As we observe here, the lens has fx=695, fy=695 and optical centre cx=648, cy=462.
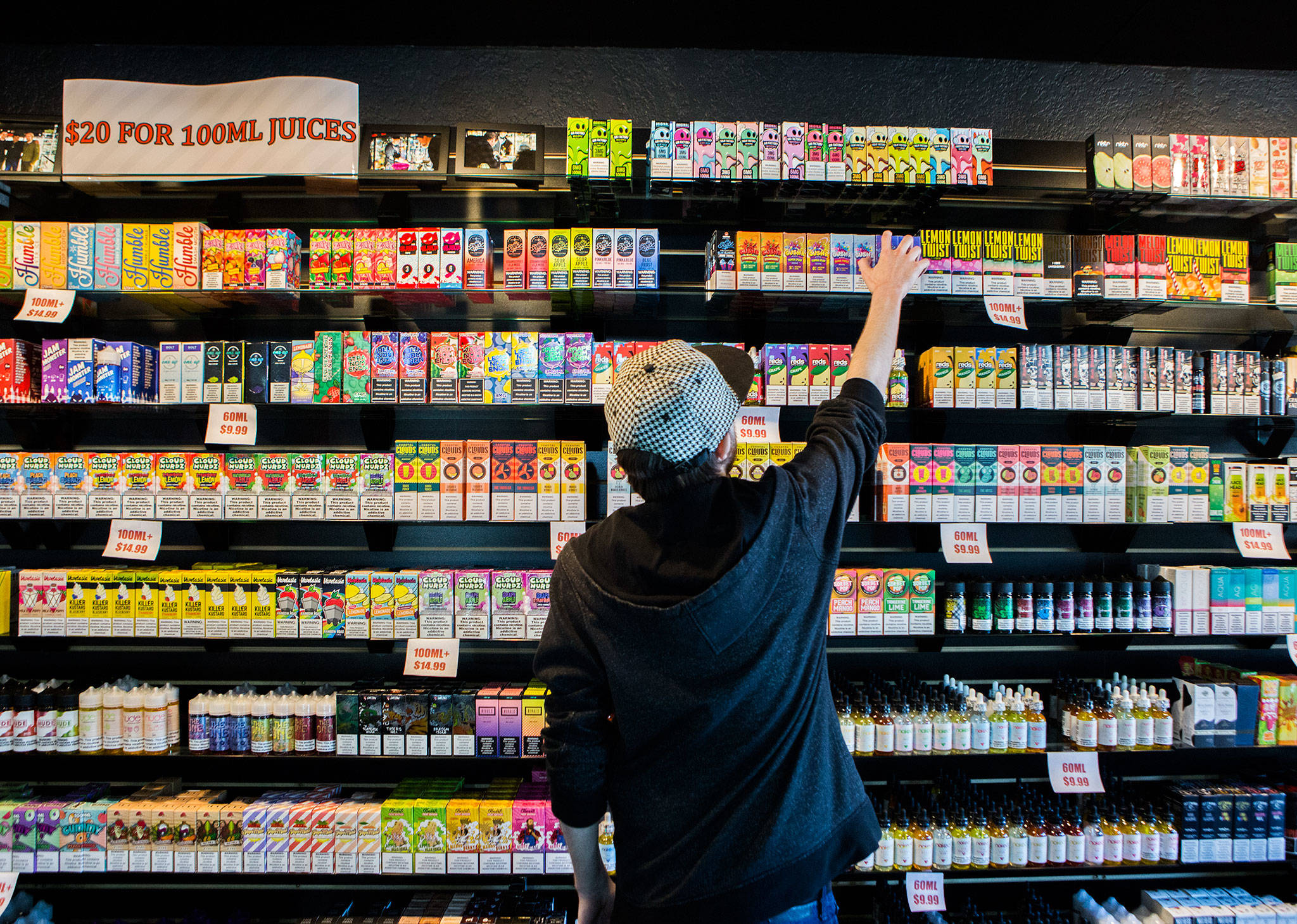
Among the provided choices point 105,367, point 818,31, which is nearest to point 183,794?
point 105,367

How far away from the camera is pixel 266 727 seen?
108 inches

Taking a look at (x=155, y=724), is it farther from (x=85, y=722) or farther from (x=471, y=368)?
(x=471, y=368)

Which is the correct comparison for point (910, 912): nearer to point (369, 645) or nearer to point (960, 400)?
point (960, 400)

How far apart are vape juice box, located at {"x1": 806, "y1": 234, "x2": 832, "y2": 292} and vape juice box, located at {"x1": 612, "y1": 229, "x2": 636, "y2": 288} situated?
0.70 metres

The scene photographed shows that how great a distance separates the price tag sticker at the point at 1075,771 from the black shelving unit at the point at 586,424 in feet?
1.25

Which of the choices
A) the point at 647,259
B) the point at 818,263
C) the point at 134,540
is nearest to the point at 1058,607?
the point at 818,263

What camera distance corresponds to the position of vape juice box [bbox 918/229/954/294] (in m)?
2.80

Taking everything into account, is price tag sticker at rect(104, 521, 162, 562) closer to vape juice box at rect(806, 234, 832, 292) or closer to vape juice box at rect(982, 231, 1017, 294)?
vape juice box at rect(806, 234, 832, 292)

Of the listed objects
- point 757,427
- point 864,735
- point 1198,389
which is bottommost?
point 864,735

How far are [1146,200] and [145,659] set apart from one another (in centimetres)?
485

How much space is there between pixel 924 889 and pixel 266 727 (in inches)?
104

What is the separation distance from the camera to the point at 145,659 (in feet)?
10.4

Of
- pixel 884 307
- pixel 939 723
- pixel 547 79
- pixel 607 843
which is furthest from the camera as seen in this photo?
pixel 547 79

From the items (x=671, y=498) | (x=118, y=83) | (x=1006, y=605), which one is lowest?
(x=1006, y=605)
